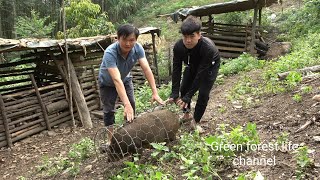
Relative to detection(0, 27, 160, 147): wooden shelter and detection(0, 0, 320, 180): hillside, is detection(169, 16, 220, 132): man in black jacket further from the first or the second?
detection(0, 27, 160, 147): wooden shelter

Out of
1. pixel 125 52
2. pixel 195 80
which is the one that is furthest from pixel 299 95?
pixel 125 52

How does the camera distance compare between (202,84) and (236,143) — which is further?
(202,84)

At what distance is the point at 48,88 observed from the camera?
28.7 ft

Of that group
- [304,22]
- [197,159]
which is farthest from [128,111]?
[304,22]

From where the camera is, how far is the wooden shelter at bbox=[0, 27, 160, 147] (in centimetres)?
772

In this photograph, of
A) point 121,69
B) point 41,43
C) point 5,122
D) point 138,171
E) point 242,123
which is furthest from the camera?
point 5,122

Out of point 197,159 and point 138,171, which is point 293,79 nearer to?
point 197,159

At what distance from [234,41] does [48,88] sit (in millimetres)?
8063

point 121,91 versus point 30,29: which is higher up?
point 30,29

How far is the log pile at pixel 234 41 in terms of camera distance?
13.2 meters

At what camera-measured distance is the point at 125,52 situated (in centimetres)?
393

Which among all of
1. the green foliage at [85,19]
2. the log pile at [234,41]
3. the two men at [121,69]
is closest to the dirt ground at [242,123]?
the two men at [121,69]

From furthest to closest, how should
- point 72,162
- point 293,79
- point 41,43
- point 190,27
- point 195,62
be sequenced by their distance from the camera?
point 41,43 < point 293,79 < point 72,162 < point 195,62 < point 190,27

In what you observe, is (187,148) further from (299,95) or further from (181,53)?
(299,95)
